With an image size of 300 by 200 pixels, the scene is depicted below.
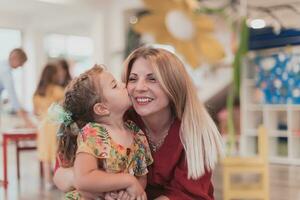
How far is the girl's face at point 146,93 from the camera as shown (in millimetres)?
1202

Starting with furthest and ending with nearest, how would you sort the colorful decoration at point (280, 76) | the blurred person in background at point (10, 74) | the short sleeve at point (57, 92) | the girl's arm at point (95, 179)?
the colorful decoration at point (280, 76), the short sleeve at point (57, 92), the blurred person in background at point (10, 74), the girl's arm at point (95, 179)

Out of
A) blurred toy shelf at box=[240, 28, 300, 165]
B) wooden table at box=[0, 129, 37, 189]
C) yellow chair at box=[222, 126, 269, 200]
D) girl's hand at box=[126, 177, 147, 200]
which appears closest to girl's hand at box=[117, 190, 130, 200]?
girl's hand at box=[126, 177, 147, 200]

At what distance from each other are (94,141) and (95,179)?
0.10 meters

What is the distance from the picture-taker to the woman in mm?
1197

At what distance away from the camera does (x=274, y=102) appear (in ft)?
16.9

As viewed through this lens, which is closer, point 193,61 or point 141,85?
point 141,85

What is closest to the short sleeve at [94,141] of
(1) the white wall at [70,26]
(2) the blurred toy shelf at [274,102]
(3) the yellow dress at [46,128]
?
(1) the white wall at [70,26]

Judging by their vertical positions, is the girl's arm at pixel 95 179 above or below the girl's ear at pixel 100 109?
below

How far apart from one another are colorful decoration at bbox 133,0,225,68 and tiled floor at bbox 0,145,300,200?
2159mm

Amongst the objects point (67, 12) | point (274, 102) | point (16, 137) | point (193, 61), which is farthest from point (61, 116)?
point (274, 102)

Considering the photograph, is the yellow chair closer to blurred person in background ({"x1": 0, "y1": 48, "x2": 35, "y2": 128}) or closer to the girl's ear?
blurred person in background ({"x1": 0, "y1": 48, "x2": 35, "y2": 128})

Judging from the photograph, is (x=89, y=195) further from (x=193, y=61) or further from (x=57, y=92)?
(x=57, y=92)

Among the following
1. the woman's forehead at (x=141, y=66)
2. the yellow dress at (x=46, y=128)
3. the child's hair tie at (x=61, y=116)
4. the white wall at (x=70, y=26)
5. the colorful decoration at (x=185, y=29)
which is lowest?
Result: the yellow dress at (x=46, y=128)

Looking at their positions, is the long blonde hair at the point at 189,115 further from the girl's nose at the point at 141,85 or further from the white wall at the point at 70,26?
the white wall at the point at 70,26
